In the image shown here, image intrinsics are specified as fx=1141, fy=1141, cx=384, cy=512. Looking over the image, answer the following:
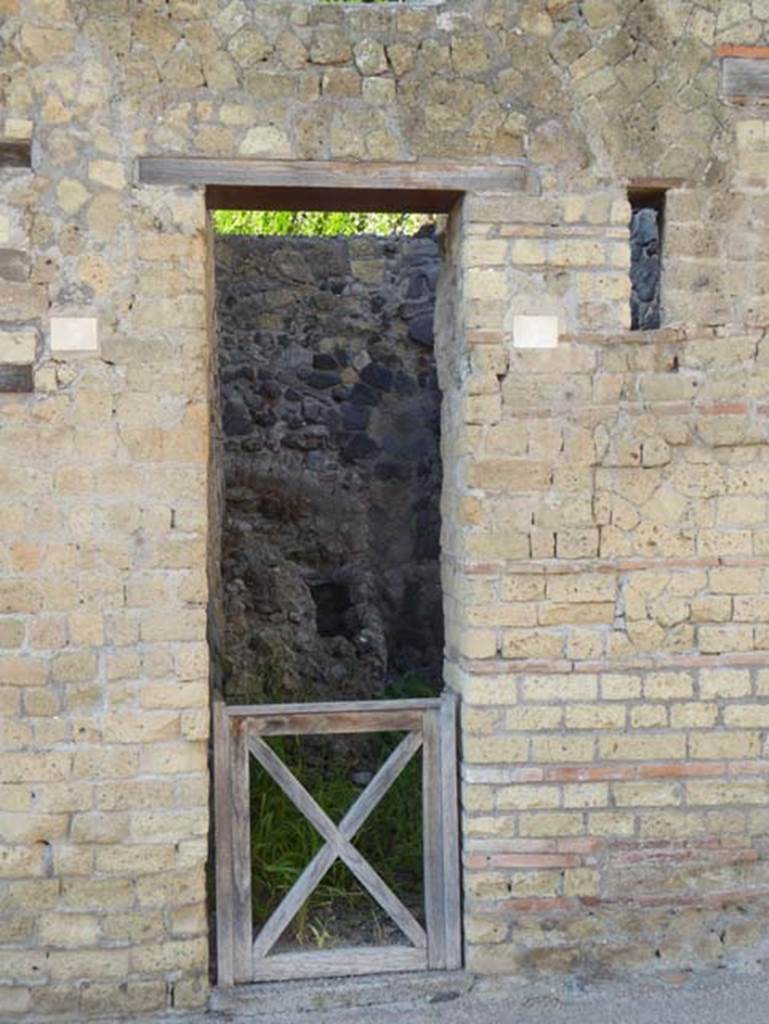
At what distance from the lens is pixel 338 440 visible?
24.4 ft

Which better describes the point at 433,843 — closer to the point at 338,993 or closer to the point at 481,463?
the point at 338,993

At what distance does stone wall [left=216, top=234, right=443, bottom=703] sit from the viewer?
22.7 feet

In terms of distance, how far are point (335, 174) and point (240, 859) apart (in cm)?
254

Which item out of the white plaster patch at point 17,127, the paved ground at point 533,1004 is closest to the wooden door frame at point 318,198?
the paved ground at point 533,1004

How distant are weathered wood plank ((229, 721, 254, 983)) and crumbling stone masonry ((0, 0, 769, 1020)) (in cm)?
17

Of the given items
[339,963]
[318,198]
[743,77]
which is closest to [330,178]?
[318,198]

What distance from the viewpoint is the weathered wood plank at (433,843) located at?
14.2 feet

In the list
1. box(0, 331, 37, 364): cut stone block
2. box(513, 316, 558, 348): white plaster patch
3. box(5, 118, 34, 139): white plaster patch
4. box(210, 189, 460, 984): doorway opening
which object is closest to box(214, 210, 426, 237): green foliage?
box(210, 189, 460, 984): doorway opening

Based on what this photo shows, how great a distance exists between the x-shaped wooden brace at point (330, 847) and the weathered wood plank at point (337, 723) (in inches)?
1.8

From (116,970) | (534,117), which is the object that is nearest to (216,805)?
(116,970)

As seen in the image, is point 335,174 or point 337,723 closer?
point 335,174

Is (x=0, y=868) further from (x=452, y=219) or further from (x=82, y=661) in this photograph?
(x=452, y=219)

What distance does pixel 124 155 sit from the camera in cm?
401

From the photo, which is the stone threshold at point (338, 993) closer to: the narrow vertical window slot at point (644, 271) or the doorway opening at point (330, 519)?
the doorway opening at point (330, 519)
